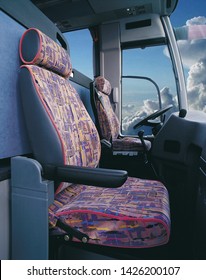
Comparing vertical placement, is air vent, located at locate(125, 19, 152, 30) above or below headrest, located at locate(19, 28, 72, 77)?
above

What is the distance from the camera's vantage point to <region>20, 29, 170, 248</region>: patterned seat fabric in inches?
26.4

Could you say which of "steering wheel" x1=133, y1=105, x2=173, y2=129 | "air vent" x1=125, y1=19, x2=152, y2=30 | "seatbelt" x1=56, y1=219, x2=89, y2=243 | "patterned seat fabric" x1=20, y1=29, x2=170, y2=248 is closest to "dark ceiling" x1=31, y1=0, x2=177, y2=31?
"air vent" x1=125, y1=19, x2=152, y2=30

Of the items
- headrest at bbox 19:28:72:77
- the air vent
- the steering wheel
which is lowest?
the steering wheel

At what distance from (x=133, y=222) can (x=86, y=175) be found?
199 mm

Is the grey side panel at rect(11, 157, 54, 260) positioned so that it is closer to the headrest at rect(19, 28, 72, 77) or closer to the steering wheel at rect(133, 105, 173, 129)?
the headrest at rect(19, 28, 72, 77)

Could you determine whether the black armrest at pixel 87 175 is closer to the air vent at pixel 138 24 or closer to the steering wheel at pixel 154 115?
the steering wheel at pixel 154 115

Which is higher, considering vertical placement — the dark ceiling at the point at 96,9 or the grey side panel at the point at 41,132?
the dark ceiling at the point at 96,9

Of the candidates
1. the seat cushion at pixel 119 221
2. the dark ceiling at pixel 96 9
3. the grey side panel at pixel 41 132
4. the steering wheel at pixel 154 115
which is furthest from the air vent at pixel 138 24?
the seat cushion at pixel 119 221

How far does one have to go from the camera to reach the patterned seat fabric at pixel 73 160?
0.67m

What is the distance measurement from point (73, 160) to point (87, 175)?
223 millimetres

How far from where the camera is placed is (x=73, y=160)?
0.87 m
